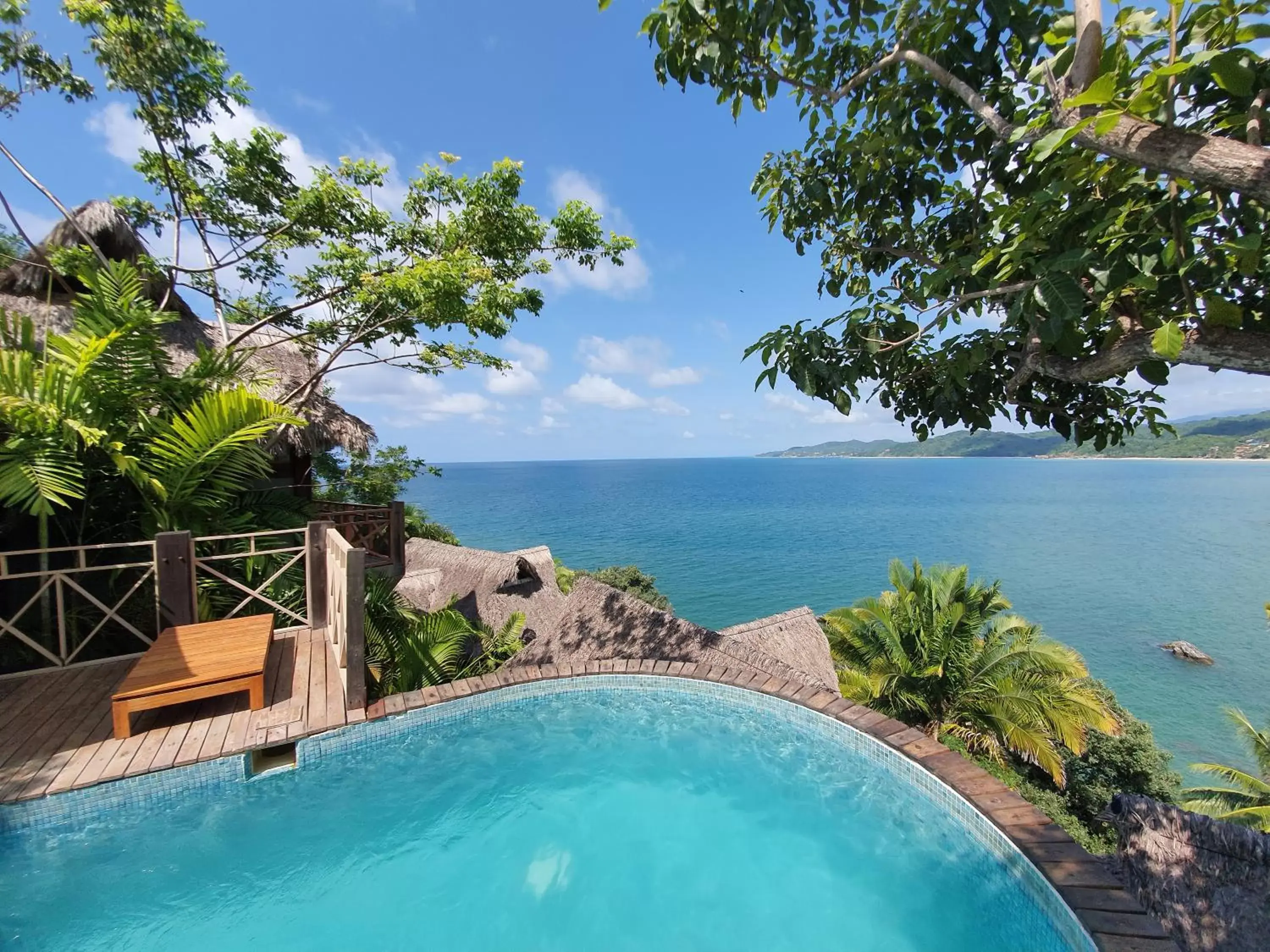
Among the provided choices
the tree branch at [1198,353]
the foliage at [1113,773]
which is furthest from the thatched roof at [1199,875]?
the foliage at [1113,773]

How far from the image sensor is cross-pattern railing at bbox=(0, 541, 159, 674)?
4.73m

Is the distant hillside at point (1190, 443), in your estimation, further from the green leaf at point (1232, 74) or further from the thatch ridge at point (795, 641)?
the green leaf at point (1232, 74)

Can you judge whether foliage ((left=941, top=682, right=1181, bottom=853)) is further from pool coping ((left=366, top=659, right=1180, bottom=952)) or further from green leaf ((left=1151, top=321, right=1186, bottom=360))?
green leaf ((left=1151, top=321, right=1186, bottom=360))

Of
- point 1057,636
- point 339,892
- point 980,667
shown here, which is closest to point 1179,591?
point 1057,636

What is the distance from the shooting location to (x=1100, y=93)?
152 centimetres

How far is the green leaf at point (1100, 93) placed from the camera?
1479mm

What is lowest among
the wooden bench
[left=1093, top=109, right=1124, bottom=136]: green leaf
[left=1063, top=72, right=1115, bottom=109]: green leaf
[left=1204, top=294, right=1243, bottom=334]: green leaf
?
the wooden bench

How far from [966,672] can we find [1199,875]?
7818 millimetres

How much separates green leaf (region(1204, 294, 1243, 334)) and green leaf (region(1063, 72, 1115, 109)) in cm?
82

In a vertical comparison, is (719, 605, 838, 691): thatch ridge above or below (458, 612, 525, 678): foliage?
below

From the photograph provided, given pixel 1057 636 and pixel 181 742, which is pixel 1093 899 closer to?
pixel 181 742

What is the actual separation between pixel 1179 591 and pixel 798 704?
41863mm

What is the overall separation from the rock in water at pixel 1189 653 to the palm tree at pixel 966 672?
1777 cm

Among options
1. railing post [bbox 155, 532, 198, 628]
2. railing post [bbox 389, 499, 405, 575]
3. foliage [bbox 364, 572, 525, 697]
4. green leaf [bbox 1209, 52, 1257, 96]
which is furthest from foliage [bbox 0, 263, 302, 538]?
green leaf [bbox 1209, 52, 1257, 96]
